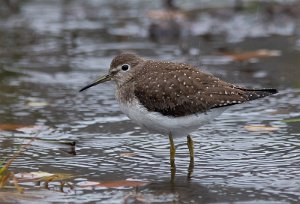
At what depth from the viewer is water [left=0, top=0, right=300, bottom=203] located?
6.75m

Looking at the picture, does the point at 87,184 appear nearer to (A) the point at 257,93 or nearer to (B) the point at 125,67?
(B) the point at 125,67

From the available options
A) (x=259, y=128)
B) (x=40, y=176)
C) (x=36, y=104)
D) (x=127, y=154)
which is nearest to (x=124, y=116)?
(x=36, y=104)

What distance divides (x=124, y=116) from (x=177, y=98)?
2038 millimetres

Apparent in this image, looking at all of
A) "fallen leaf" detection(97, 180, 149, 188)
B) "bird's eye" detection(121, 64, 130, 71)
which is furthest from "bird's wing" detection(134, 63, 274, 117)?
"fallen leaf" detection(97, 180, 149, 188)

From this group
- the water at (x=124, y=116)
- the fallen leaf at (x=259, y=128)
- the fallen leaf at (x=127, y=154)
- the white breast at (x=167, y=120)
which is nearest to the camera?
the water at (x=124, y=116)

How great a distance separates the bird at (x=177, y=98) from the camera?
23.9ft

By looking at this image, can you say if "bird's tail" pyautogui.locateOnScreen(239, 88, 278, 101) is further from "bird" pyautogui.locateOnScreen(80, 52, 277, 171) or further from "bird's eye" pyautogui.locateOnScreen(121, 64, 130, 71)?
"bird's eye" pyautogui.locateOnScreen(121, 64, 130, 71)

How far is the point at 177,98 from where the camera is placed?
7328 mm

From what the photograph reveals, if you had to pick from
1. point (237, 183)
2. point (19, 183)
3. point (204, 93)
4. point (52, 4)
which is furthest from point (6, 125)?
point (52, 4)

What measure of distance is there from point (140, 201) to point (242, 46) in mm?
6402

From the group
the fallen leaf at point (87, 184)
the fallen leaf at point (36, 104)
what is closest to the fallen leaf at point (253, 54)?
the fallen leaf at point (36, 104)

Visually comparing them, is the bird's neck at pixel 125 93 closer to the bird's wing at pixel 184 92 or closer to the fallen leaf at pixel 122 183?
the bird's wing at pixel 184 92

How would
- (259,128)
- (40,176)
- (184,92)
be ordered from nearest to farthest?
(40,176), (184,92), (259,128)

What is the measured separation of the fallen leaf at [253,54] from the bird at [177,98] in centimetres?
408
